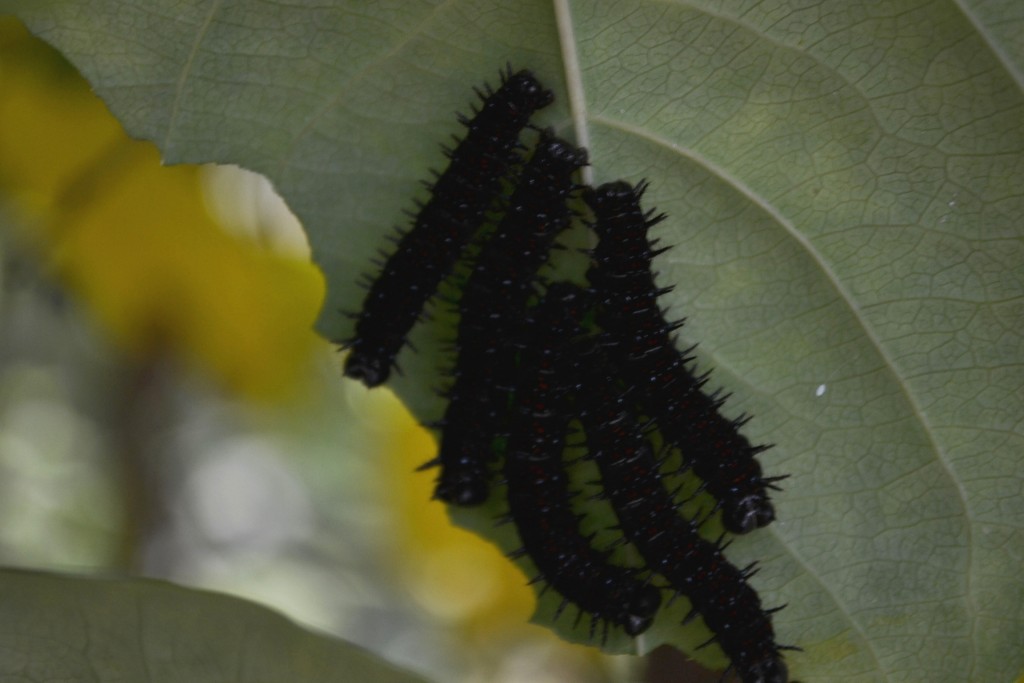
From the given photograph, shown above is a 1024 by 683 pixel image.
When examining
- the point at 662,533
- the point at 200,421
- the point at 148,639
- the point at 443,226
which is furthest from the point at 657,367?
the point at 200,421

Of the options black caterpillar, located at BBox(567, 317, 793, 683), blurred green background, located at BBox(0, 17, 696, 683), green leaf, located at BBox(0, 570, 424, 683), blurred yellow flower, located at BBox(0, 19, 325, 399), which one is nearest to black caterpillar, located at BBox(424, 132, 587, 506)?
black caterpillar, located at BBox(567, 317, 793, 683)

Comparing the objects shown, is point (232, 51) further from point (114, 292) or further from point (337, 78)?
point (114, 292)

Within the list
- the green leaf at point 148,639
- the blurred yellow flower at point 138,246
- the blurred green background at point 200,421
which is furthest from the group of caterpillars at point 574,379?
the blurred yellow flower at point 138,246

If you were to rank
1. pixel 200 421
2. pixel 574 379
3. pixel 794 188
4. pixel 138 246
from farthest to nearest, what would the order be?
pixel 200 421, pixel 138 246, pixel 574 379, pixel 794 188

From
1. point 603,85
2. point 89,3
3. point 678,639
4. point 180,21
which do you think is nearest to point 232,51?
point 180,21

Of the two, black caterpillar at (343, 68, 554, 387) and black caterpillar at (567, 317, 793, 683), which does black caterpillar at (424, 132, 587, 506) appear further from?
black caterpillar at (567, 317, 793, 683)

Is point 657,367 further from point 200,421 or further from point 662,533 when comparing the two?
point 200,421

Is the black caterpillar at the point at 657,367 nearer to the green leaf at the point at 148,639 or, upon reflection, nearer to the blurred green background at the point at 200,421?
the green leaf at the point at 148,639

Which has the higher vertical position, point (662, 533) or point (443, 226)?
point (443, 226)
